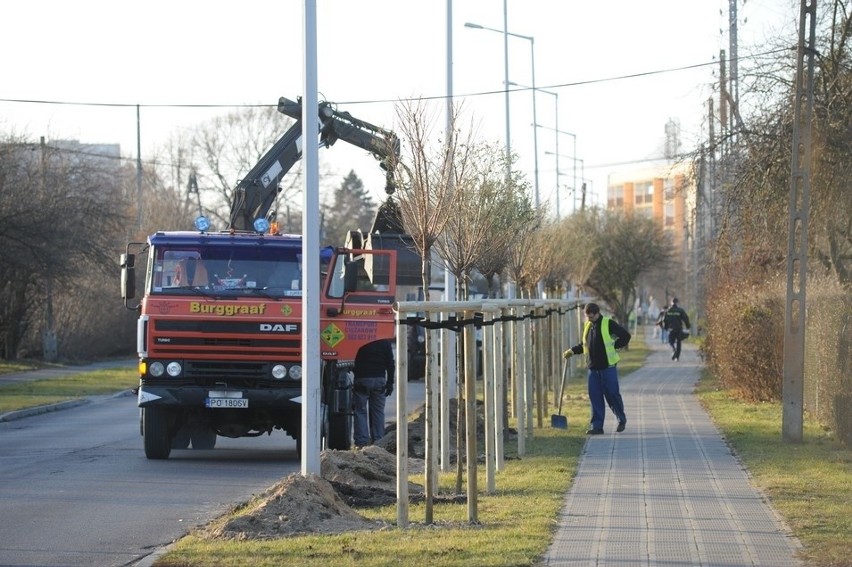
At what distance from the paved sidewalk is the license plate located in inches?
Answer: 159

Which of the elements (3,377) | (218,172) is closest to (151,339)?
(3,377)

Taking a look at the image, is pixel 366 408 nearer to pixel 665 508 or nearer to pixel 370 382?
pixel 370 382

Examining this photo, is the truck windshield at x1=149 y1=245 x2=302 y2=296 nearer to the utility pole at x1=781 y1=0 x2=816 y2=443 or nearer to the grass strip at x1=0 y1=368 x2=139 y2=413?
the utility pole at x1=781 y1=0 x2=816 y2=443

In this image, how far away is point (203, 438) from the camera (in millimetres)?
16688

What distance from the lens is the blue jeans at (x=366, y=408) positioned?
1634 cm

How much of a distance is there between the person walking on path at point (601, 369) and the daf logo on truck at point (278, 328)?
4377 millimetres

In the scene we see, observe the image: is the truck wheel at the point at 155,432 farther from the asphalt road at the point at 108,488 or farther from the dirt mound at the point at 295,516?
the dirt mound at the point at 295,516

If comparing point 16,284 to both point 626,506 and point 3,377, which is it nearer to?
point 3,377

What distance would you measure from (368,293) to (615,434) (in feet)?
13.0

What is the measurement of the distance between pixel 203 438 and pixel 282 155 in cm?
558

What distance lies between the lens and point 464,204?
1612cm

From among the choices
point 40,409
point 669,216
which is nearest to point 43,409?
point 40,409

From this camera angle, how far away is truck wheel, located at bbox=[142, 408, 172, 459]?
50.7ft

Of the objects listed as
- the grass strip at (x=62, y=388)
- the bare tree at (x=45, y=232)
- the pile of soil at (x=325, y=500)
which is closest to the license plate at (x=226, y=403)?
the pile of soil at (x=325, y=500)
